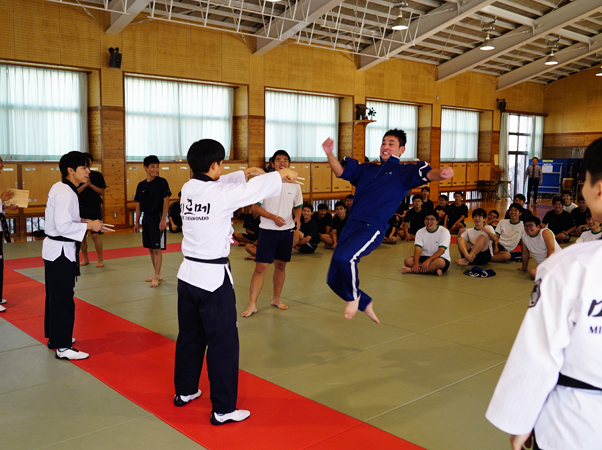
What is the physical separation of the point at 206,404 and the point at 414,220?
328 inches

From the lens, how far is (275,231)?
5.22 metres

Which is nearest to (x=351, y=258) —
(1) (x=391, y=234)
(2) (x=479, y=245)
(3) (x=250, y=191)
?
(3) (x=250, y=191)

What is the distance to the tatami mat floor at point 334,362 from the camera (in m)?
2.97

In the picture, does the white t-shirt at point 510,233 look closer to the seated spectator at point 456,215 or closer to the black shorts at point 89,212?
the seated spectator at point 456,215

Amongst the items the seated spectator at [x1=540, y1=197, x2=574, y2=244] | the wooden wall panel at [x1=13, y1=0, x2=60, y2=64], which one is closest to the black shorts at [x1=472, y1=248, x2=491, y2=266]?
the seated spectator at [x1=540, y1=197, x2=574, y2=244]

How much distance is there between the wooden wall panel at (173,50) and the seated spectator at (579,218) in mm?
9273


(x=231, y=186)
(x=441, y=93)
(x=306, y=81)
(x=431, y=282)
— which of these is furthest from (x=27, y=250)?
(x=441, y=93)

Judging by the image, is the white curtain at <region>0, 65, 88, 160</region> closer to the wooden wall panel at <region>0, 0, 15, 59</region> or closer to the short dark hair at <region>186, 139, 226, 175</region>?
the wooden wall panel at <region>0, 0, 15, 59</region>

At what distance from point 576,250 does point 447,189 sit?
19.7 m

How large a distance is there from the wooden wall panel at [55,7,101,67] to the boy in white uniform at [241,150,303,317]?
8.09m

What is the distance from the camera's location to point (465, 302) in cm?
599

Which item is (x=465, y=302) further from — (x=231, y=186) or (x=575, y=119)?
(x=575, y=119)

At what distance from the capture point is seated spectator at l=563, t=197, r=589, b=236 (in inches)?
395

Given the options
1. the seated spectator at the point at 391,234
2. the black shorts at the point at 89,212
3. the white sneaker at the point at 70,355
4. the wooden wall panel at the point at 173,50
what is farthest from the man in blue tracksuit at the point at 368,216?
the wooden wall panel at the point at 173,50
